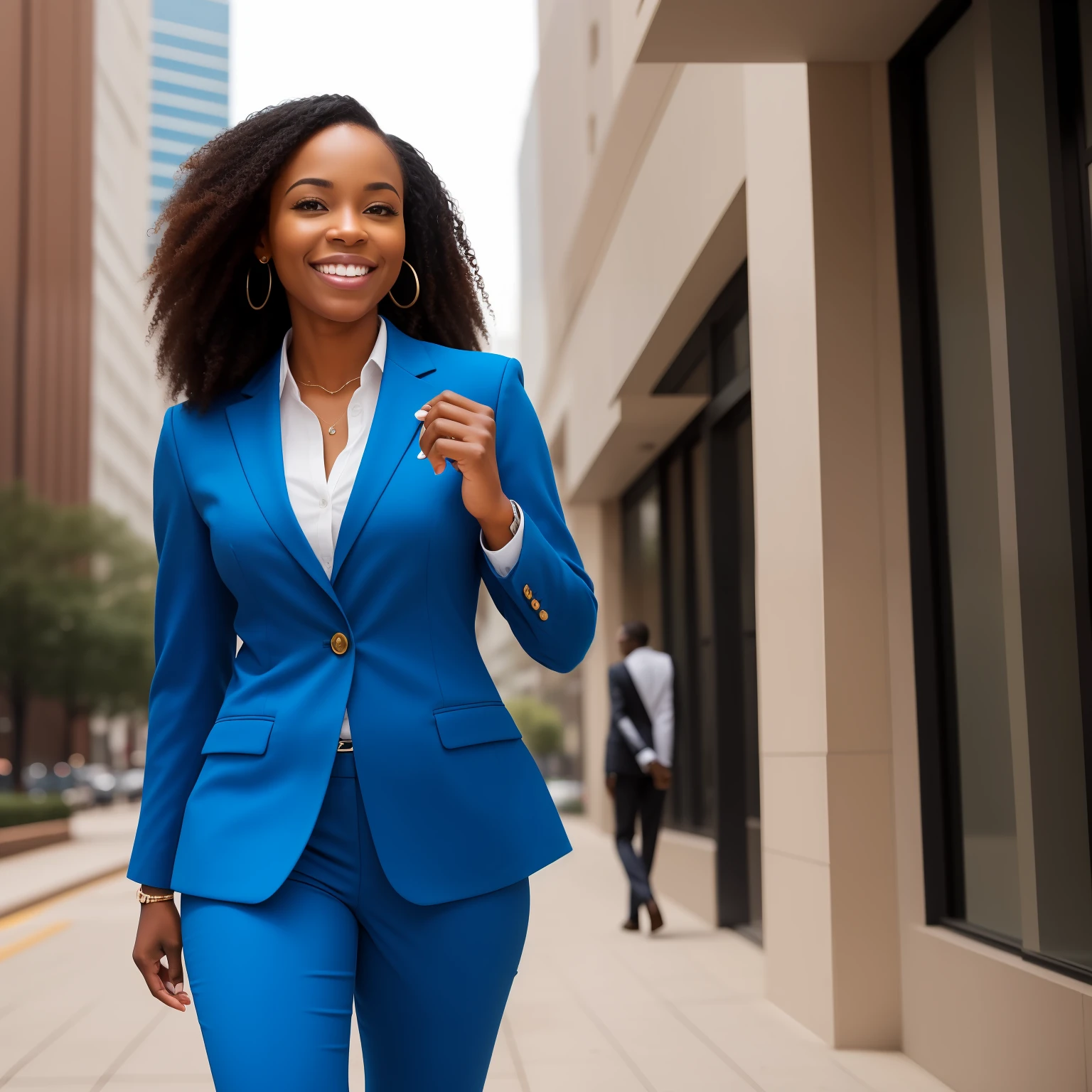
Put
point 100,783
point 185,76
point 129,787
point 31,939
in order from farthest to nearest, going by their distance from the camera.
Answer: point 185,76 → point 129,787 → point 100,783 → point 31,939

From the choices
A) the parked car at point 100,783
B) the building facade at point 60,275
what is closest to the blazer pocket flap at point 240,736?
the parked car at point 100,783

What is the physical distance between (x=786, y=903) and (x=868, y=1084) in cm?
121

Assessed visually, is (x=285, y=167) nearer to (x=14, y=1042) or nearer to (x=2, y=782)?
(x=14, y=1042)

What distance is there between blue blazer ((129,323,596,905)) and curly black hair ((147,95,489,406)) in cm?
20

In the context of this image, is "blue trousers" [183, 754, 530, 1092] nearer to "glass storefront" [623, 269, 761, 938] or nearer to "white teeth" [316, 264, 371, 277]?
"white teeth" [316, 264, 371, 277]

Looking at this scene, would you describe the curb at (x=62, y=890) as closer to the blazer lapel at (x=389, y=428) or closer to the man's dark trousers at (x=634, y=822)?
the man's dark trousers at (x=634, y=822)

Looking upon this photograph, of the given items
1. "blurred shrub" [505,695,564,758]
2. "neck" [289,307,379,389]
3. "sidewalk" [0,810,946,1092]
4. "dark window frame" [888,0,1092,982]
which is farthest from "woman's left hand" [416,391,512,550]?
"blurred shrub" [505,695,564,758]

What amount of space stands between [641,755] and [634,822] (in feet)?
1.61

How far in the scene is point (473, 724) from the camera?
1.96 m

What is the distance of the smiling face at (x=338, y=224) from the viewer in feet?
6.87

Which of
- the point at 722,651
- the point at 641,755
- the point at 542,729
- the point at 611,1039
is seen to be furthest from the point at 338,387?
the point at 542,729

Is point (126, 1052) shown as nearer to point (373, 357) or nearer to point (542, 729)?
point (373, 357)

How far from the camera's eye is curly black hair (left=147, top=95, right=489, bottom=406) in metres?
2.16

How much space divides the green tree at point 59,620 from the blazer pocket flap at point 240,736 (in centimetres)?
3042
